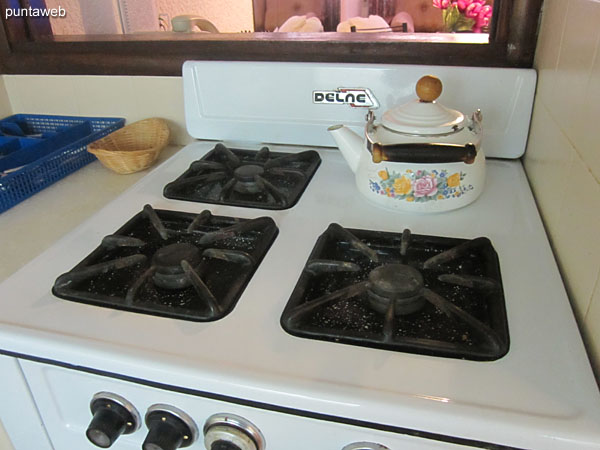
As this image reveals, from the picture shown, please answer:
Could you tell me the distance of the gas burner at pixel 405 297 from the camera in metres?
0.51

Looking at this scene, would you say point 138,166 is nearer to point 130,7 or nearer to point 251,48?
point 251,48

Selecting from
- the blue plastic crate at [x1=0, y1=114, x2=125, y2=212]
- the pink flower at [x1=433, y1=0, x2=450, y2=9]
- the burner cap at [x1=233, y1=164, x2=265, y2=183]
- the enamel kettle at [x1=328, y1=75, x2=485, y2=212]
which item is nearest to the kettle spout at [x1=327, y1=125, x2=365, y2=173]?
the enamel kettle at [x1=328, y1=75, x2=485, y2=212]

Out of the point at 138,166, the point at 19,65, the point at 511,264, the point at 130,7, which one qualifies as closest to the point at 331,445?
the point at 511,264

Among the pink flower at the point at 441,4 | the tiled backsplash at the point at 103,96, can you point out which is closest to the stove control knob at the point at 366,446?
the tiled backsplash at the point at 103,96

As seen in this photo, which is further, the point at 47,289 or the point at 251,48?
the point at 251,48

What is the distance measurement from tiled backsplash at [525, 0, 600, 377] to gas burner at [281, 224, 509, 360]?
0.08m

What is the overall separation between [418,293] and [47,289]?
0.44m

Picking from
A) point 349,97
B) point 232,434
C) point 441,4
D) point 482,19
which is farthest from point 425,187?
point 441,4

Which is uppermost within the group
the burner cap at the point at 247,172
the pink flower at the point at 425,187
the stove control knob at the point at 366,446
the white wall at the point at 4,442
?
the pink flower at the point at 425,187

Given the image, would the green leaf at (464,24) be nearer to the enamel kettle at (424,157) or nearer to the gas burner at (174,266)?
the enamel kettle at (424,157)

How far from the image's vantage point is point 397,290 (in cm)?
55

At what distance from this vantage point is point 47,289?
2.04 feet

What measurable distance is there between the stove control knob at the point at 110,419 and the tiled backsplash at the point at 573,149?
0.48 metres

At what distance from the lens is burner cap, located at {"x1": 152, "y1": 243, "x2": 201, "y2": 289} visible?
610 mm
